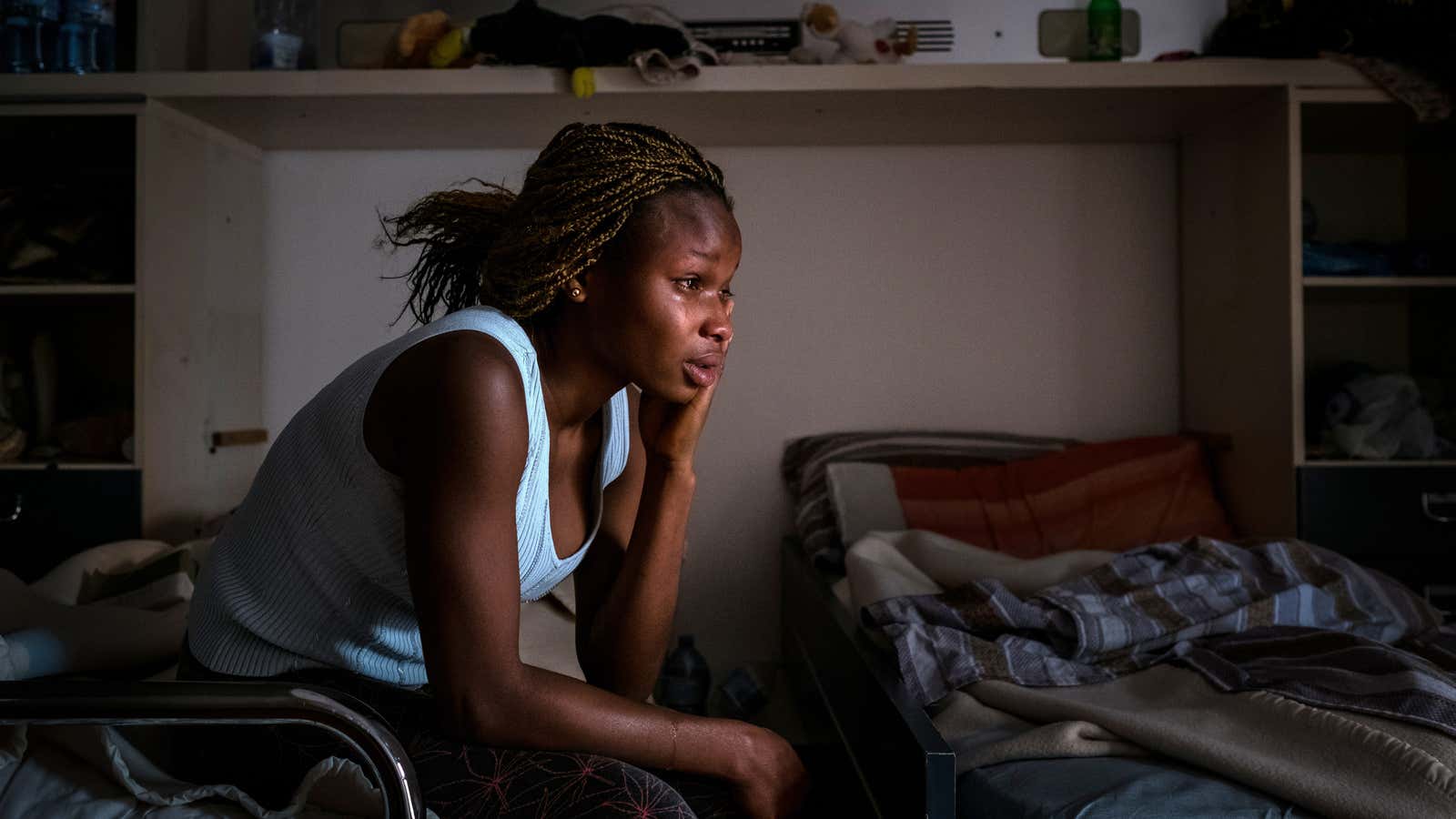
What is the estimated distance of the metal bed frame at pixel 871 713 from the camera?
1006 mm

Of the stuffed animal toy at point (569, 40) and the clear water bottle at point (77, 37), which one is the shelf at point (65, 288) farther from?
the stuffed animal toy at point (569, 40)

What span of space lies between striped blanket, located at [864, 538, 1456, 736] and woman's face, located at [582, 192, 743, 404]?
509mm

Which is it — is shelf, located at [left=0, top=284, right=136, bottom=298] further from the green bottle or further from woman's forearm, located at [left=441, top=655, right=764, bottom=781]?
the green bottle

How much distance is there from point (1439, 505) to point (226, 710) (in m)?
2.00

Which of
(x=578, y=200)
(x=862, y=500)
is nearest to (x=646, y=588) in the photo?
(x=578, y=200)

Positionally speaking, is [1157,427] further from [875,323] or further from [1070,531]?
[875,323]

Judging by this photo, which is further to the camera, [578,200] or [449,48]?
[449,48]

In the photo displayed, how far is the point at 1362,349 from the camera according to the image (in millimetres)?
2170

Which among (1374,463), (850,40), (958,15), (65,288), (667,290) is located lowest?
(1374,463)

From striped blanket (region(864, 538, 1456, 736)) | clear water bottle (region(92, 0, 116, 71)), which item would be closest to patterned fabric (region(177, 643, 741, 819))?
striped blanket (region(864, 538, 1456, 736))

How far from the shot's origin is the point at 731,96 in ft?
6.62

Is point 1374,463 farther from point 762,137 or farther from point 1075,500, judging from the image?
point 762,137

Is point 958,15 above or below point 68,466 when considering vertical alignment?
above

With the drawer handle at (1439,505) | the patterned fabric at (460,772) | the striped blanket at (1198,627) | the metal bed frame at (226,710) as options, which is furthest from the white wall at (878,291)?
the metal bed frame at (226,710)
